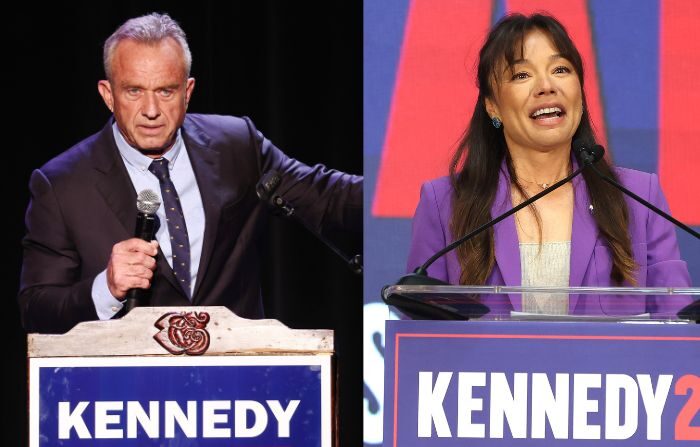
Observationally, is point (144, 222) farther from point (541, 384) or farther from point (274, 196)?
point (541, 384)

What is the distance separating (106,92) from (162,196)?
0.42 meters

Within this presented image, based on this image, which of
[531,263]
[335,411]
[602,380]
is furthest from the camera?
[531,263]

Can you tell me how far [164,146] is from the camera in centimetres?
339

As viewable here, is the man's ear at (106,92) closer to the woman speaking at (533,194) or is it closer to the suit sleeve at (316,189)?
the suit sleeve at (316,189)

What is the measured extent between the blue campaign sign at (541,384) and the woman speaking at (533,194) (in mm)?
1213

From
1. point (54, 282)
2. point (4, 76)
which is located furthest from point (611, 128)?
point (4, 76)

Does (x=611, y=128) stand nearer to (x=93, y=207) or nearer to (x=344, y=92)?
(x=344, y=92)

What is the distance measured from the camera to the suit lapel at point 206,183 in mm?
3359

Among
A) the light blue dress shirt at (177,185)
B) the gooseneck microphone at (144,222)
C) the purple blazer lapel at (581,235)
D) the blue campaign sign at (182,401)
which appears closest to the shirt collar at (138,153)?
the light blue dress shirt at (177,185)

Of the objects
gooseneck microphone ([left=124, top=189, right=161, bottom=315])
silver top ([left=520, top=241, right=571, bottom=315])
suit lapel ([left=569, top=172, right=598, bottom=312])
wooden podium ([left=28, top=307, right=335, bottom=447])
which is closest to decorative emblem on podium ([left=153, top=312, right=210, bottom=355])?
wooden podium ([left=28, top=307, right=335, bottom=447])

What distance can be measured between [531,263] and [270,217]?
0.93 meters

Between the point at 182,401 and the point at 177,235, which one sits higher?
the point at 177,235

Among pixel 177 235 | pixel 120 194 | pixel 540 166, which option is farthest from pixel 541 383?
pixel 120 194

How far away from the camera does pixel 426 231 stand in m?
3.04
